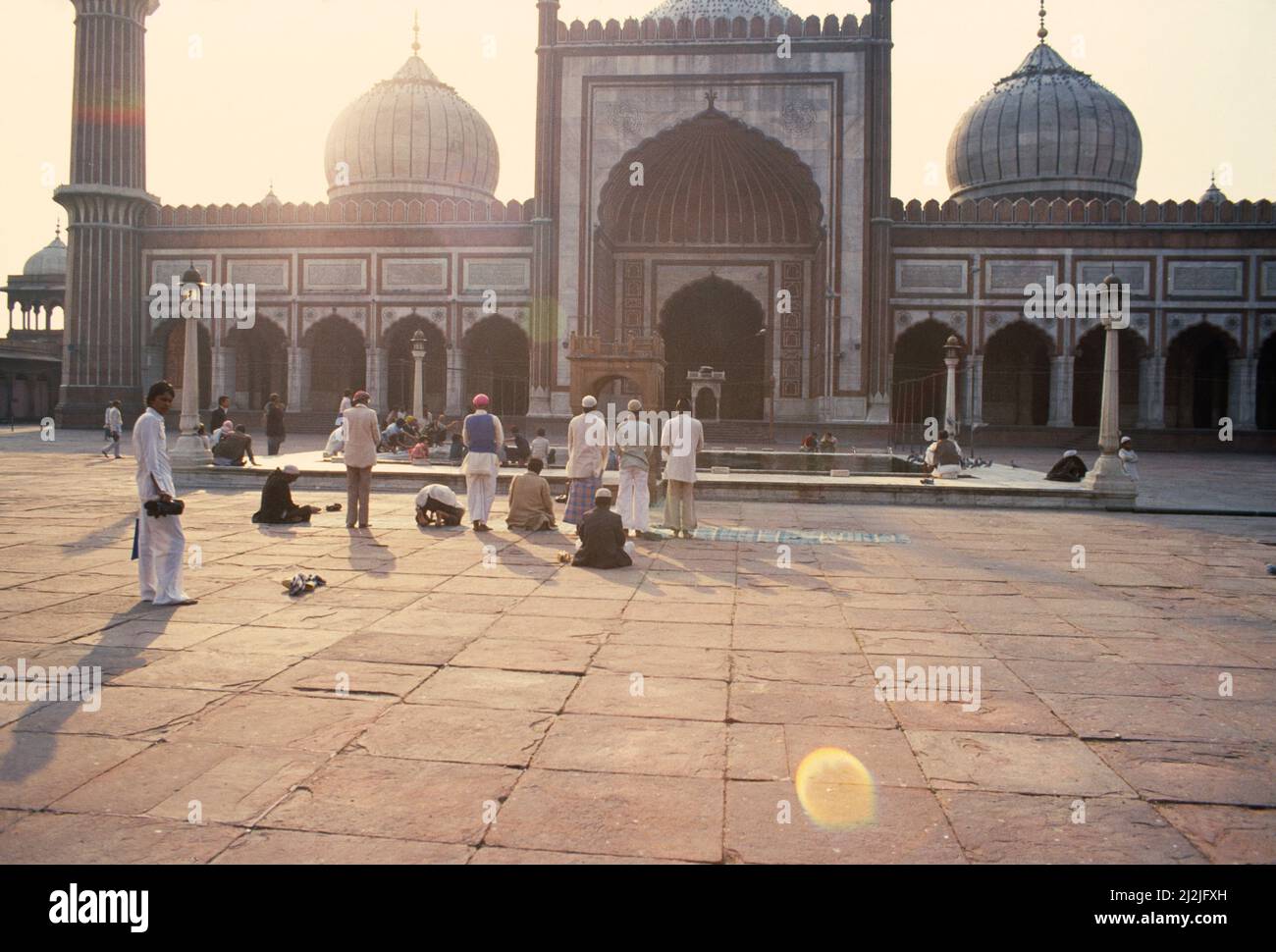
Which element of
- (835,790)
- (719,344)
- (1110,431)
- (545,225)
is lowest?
(835,790)

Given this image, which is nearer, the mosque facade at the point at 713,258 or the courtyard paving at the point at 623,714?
the courtyard paving at the point at 623,714

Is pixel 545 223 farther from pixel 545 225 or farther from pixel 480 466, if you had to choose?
pixel 480 466

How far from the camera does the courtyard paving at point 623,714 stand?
2.71 metres

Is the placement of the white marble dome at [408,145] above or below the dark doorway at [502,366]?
above

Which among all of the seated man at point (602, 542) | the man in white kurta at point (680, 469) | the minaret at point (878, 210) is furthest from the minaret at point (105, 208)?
the seated man at point (602, 542)

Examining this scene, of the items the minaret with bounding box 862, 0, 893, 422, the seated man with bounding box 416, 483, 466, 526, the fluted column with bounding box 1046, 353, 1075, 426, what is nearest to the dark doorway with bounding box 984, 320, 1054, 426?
the fluted column with bounding box 1046, 353, 1075, 426

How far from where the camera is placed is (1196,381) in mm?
29125

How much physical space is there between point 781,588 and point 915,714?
2679mm

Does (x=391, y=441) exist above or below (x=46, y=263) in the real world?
below

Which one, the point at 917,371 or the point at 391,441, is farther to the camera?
the point at 917,371

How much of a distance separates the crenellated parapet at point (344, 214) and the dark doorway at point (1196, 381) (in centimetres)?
1891

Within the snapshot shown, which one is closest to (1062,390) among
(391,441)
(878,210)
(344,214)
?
(878,210)

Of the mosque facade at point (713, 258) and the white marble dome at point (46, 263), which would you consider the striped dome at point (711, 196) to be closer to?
the mosque facade at point (713, 258)

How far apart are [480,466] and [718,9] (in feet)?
79.8
